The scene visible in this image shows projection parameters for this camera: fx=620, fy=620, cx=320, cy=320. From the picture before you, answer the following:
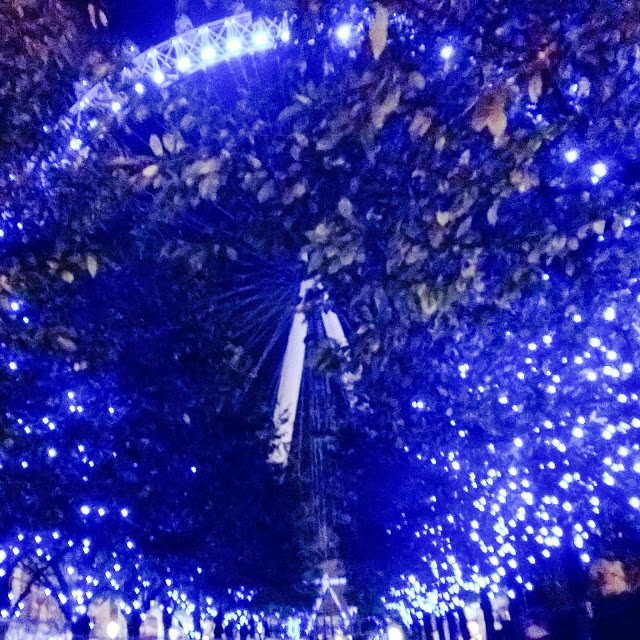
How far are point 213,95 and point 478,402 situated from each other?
4527 millimetres

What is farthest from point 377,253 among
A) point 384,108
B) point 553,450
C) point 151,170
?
point 553,450

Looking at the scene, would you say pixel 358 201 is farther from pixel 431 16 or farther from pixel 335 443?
pixel 335 443

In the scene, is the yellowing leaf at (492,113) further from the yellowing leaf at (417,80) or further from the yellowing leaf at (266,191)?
the yellowing leaf at (266,191)

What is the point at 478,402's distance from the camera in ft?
23.6

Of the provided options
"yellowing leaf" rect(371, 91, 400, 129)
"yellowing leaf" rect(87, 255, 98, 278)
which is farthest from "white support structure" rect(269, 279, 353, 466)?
"yellowing leaf" rect(371, 91, 400, 129)

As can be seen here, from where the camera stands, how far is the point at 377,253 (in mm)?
4230

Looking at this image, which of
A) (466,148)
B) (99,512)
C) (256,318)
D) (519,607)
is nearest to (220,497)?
(99,512)

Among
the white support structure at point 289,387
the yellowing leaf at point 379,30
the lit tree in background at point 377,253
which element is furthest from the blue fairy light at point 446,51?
the white support structure at point 289,387

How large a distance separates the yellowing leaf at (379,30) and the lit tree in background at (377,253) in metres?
0.01

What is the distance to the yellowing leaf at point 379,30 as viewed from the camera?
322cm

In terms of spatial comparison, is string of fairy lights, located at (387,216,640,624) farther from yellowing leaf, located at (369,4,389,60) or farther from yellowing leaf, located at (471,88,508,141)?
yellowing leaf, located at (369,4,389,60)

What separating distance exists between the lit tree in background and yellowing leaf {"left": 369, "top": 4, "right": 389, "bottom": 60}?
12 millimetres

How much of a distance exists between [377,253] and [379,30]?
1449 mm

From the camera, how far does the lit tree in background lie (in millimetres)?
3643
